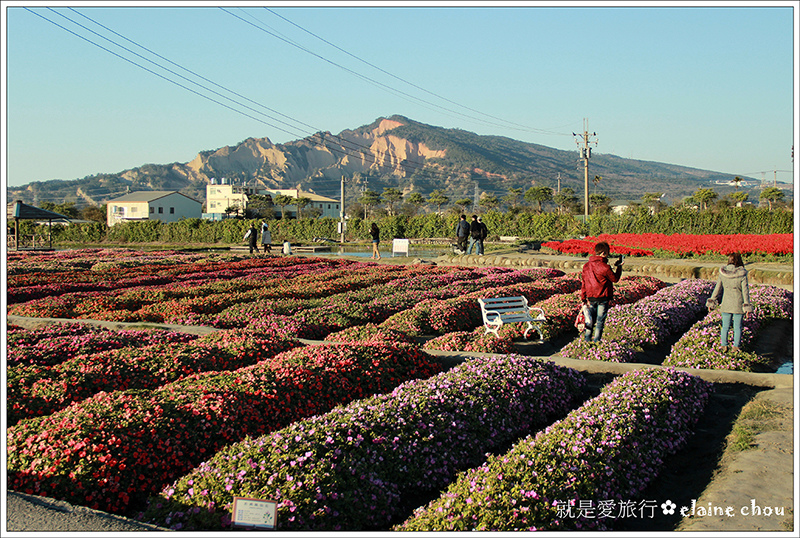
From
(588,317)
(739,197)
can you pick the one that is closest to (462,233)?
(588,317)

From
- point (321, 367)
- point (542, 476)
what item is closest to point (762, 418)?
point (542, 476)

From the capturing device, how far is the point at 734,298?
9688mm

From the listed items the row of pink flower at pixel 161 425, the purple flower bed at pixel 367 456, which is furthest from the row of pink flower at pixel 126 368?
the purple flower bed at pixel 367 456

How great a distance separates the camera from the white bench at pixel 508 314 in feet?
36.5

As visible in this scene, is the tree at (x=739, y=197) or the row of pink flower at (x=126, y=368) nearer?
the row of pink flower at (x=126, y=368)

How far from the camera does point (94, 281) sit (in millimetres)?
20094

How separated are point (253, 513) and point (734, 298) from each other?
836cm

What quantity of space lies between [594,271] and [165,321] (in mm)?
9115

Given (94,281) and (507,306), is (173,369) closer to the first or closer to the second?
(507,306)

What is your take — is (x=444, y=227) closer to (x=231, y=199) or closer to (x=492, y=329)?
(x=492, y=329)

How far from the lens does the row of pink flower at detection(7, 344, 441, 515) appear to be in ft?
16.9

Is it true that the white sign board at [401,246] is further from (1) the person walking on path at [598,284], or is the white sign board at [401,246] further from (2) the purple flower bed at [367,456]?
(2) the purple flower bed at [367,456]

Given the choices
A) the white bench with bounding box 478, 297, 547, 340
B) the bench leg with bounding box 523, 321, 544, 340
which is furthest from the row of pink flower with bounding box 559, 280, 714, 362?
the white bench with bounding box 478, 297, 547, 340

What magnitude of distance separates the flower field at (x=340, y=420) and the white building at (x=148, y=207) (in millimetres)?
117487
